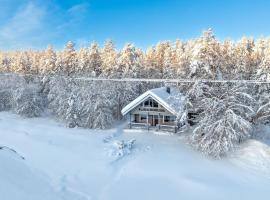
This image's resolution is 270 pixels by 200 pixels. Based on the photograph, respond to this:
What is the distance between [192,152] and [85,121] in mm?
15885

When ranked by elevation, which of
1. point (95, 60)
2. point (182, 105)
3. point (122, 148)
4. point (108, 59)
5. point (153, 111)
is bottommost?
point (122, 148)

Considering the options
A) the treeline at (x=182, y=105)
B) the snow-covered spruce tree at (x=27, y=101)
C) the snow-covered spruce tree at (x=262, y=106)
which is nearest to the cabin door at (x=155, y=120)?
the treeline at (x=182, y=105)

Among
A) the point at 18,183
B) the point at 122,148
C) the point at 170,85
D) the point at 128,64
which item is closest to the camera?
the point at 18,183

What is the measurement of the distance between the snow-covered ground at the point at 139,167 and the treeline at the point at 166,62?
9235mm

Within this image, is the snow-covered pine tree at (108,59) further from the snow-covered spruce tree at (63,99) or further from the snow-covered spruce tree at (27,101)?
the snow-covered spruce tree at (27,101)

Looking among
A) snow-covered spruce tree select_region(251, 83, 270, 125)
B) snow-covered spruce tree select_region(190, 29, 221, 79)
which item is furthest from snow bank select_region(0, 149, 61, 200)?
snow-covered spruce tree select_region(251, 83, 270, 125)

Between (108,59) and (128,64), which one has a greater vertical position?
(108,59)

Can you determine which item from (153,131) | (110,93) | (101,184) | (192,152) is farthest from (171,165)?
(110,93)

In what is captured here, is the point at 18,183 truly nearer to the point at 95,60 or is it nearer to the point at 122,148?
the point at 122,148

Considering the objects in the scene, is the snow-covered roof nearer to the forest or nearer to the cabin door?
the forest

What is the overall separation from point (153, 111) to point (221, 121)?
1179 cm

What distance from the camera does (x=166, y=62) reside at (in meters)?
57.5

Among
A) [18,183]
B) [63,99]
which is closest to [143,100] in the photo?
[63,99]

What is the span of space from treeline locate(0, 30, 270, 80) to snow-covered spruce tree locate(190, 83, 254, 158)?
368cm
